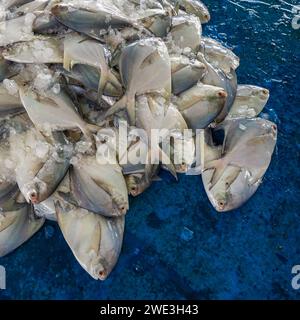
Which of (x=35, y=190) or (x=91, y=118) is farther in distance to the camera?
(x=91, y=118)

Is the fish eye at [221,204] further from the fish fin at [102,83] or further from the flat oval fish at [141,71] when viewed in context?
the fish fin at [102,83]

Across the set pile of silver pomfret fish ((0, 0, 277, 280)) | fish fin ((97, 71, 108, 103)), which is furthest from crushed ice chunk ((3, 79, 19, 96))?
fish fin ((97, 71, 108, 103))

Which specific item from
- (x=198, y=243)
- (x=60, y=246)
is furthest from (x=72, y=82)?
(x=198, y=243)

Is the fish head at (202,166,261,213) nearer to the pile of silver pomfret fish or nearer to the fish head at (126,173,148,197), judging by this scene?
the pile of silver pomfret fish

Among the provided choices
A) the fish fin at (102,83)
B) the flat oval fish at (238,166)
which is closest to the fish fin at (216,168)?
the flat oval fish at (238,166)

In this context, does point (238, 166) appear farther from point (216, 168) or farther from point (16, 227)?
point (16, 227)

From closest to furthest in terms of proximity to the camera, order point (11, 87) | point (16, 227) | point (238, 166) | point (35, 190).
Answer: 1. point (35, 190)
2. point (11, 87)
3. point (16, 227)
4. point (238, 166)

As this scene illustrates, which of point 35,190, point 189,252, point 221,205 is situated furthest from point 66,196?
point 221,205
